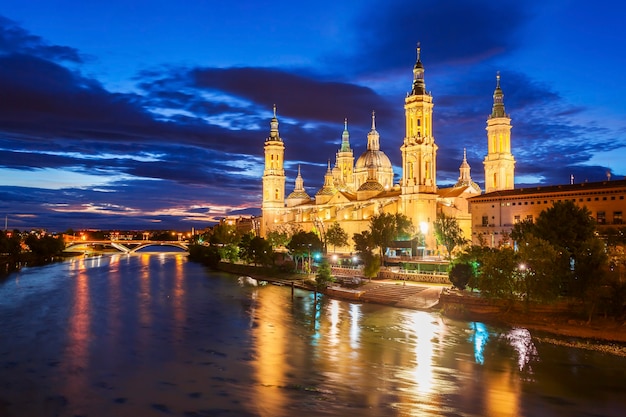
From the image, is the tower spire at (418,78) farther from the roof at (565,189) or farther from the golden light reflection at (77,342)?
the golden light reflection at (77,342)

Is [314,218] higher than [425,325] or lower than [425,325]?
higher

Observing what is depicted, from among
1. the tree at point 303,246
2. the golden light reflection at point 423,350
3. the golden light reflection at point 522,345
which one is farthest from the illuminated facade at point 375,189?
the golden light reflection at point 522,345

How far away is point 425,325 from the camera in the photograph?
37.8 meters

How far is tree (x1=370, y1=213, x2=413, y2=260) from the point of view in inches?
2653

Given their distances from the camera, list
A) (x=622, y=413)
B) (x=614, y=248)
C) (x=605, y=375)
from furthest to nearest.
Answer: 1. (x=614, y=248)
2. (x=605, y=375)
3. (x=622, y=413)

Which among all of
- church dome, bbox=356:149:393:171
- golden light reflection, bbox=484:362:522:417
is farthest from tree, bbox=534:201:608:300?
church dome, bbox=356:149:393:171

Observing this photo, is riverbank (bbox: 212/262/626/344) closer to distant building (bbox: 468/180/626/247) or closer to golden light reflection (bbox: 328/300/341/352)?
golden light reflection (bbox: 328/300/341/352)

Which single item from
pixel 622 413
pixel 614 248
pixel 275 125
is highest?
pixel 275 125

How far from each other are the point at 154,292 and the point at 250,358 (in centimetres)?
3333

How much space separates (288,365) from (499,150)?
212ft

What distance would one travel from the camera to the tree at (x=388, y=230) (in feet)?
→ 221

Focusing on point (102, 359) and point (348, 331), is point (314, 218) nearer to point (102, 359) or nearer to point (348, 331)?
point (348, 331)

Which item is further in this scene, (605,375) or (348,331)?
(348,331)

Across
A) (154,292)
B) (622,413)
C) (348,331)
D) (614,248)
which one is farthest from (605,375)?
(154,292)
